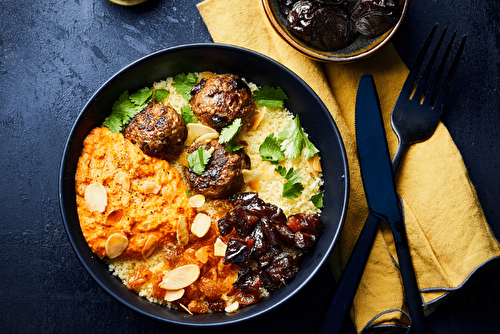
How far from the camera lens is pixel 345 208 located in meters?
2.78

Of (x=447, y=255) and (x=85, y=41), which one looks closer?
(x=447, y=255)

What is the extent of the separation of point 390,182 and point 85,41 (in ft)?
10.4

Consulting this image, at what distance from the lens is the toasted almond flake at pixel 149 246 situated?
278 cm

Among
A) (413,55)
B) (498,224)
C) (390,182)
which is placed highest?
(413,55)

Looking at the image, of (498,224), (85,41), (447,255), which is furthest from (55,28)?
(498,224)

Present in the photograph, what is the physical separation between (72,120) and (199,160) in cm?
150

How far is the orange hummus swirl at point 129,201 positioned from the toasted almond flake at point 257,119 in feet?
2.75

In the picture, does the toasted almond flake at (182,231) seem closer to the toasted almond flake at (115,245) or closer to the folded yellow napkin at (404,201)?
the toasted almond flake at (115,245)

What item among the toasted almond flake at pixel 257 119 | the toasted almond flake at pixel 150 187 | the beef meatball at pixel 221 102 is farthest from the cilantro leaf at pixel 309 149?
the toasted almond flake at pixel 150 187

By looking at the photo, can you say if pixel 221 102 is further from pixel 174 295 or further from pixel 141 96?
pixel 174 295

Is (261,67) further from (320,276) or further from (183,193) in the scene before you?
(320,276)

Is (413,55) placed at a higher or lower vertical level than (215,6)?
lower

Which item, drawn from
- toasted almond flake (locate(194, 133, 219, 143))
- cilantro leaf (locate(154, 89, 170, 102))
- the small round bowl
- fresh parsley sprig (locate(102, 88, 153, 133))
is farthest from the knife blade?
fresh parsley sprig (locate(102, 88, 153, 133))

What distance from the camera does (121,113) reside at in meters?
3.06
